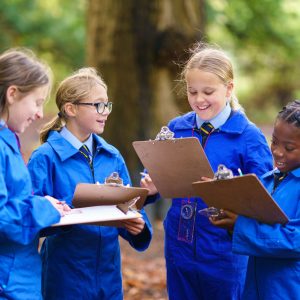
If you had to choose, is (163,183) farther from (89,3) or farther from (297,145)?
(89,3)

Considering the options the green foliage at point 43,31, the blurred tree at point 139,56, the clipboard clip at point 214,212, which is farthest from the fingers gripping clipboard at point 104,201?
the green foliage at point 43,31

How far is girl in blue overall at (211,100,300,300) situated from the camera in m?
2.97

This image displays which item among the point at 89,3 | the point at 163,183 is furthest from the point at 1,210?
the point at 89,3

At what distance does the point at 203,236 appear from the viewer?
360cm

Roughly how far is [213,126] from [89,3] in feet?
16.1

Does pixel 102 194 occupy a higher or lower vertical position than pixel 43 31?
lower

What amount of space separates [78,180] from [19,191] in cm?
64

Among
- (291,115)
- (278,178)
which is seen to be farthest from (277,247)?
(291,115)

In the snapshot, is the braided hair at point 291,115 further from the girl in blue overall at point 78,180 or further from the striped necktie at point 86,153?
the striped necktie at point 86,153

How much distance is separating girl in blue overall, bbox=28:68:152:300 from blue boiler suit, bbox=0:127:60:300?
1.58 feet

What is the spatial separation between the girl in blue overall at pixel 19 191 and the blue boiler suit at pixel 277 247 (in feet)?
2.97

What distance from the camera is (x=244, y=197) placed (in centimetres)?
293

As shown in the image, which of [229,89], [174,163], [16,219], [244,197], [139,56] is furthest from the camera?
[139,56]

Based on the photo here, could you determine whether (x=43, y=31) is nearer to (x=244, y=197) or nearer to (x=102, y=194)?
(x=102, y=194)
